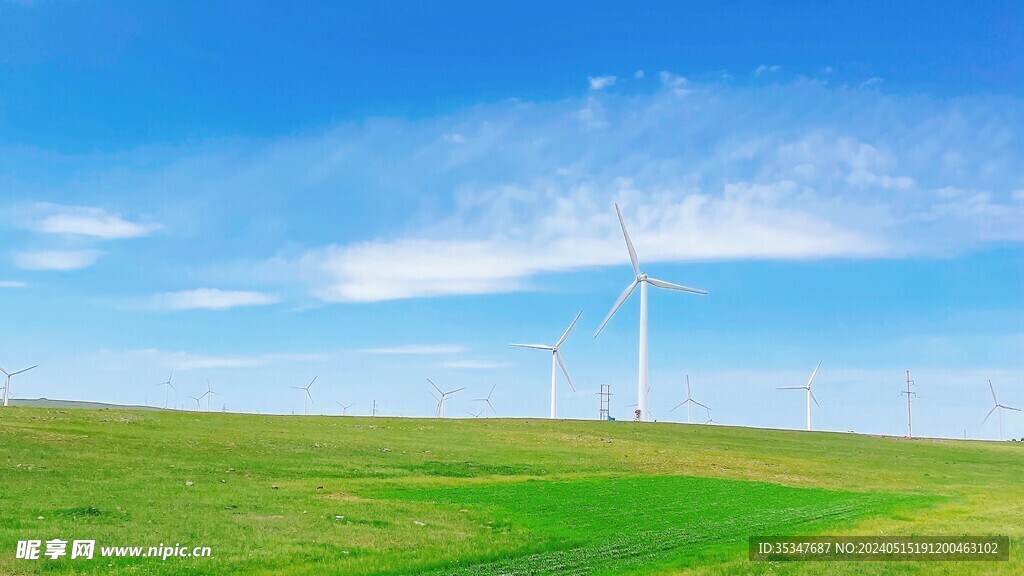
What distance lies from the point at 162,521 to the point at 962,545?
2289 cm

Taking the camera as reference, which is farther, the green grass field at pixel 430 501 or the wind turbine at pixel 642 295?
the wind turbine at pixel 642 295

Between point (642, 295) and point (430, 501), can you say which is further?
point (642, 295)

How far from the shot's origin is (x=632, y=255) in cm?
10531

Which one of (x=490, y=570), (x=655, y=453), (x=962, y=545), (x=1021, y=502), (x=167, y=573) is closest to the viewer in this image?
(x=167, y=573)

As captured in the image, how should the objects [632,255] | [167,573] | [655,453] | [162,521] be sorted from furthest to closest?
[632,255] → [655,453] → [162,521] → [167,573]

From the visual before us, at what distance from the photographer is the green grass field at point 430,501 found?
20094 mm

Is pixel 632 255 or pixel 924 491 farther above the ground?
pixel 632 255

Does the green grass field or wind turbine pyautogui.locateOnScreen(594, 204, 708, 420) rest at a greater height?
wind turbine pyautogui.locateOnScreen(594, 204, 708, 420)

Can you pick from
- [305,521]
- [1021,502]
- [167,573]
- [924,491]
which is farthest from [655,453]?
[167,573]

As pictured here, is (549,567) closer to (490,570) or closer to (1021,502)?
(490,570)

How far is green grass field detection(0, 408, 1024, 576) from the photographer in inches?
791

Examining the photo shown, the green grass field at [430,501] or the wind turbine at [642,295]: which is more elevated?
the wind turbine at [642,295]

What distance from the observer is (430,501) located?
32438mm

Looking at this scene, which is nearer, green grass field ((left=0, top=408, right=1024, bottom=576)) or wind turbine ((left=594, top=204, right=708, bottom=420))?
green grass field ((left=0, top=408, right=1024, bottom=576))
